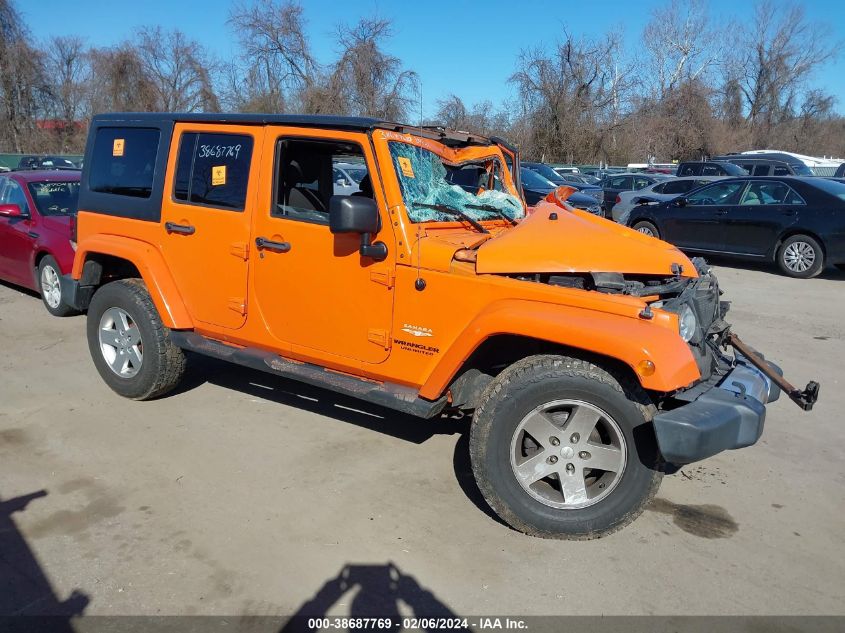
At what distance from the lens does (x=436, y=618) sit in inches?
114

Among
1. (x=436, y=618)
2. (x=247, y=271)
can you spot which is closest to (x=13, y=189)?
(x=247, y=271)

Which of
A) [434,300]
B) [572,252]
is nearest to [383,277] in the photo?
[434,300]

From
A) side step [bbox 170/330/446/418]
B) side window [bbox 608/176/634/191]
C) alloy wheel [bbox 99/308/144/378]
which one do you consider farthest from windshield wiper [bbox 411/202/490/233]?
side window [bbox 608/176/634/191]

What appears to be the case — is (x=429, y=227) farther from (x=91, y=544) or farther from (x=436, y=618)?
(x=91, y=544)

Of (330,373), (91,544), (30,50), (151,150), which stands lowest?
(91,544)

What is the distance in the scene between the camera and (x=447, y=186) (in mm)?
4289

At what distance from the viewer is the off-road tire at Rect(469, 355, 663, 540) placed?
10.4 feet

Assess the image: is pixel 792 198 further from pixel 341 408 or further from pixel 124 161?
pixel 124 161

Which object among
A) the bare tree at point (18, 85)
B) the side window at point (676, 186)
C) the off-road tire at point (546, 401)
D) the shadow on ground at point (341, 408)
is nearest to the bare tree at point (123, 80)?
the bare tree at point (18, 85)

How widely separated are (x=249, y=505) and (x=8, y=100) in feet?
141

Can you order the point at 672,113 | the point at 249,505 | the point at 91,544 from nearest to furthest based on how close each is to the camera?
the point at 91,544, the point at 249,505, the point at 672,113

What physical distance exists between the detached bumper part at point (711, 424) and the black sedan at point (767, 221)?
850 cm

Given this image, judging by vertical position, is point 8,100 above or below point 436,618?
above

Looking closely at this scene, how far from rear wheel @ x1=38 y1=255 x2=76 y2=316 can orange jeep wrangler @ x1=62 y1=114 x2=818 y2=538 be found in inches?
113
